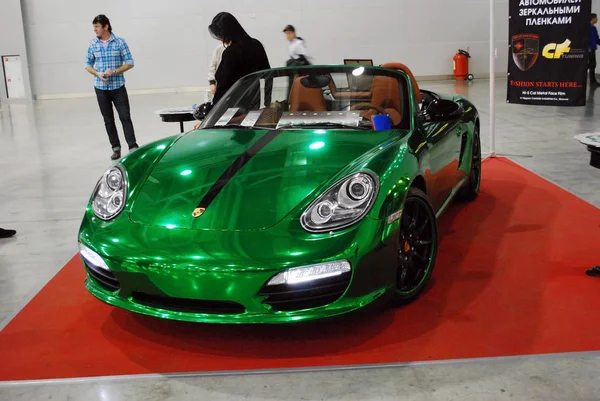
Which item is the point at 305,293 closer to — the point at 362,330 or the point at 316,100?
the point at 362,330

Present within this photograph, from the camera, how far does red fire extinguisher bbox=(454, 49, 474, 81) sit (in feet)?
57.3

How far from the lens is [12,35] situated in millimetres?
17391

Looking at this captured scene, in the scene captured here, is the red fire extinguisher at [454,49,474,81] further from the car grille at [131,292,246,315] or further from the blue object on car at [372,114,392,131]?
the car grille at [131,292,246,315]

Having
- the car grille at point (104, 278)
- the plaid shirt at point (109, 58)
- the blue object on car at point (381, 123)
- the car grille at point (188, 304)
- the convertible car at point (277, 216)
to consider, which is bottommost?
the car grille at point (188, 304)

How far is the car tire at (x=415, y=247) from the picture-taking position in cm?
314

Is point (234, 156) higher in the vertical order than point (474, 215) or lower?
higher

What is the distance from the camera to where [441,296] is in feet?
11.0

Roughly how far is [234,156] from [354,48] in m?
15.3

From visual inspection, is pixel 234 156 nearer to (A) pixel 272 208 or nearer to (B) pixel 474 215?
(A) pixel 272 208

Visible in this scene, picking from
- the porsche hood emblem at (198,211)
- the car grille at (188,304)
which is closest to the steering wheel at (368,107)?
the porsche hood emblem at (198,211)

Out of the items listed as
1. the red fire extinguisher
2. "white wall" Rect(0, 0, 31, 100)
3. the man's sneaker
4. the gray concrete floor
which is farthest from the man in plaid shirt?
the red fire extinguisher

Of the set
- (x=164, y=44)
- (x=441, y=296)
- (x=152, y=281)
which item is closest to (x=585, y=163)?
(x=441, y=296)

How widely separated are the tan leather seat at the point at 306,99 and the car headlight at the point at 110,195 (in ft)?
3.89

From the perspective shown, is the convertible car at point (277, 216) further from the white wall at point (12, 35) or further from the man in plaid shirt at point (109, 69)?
the white wall at point (12, 35)
